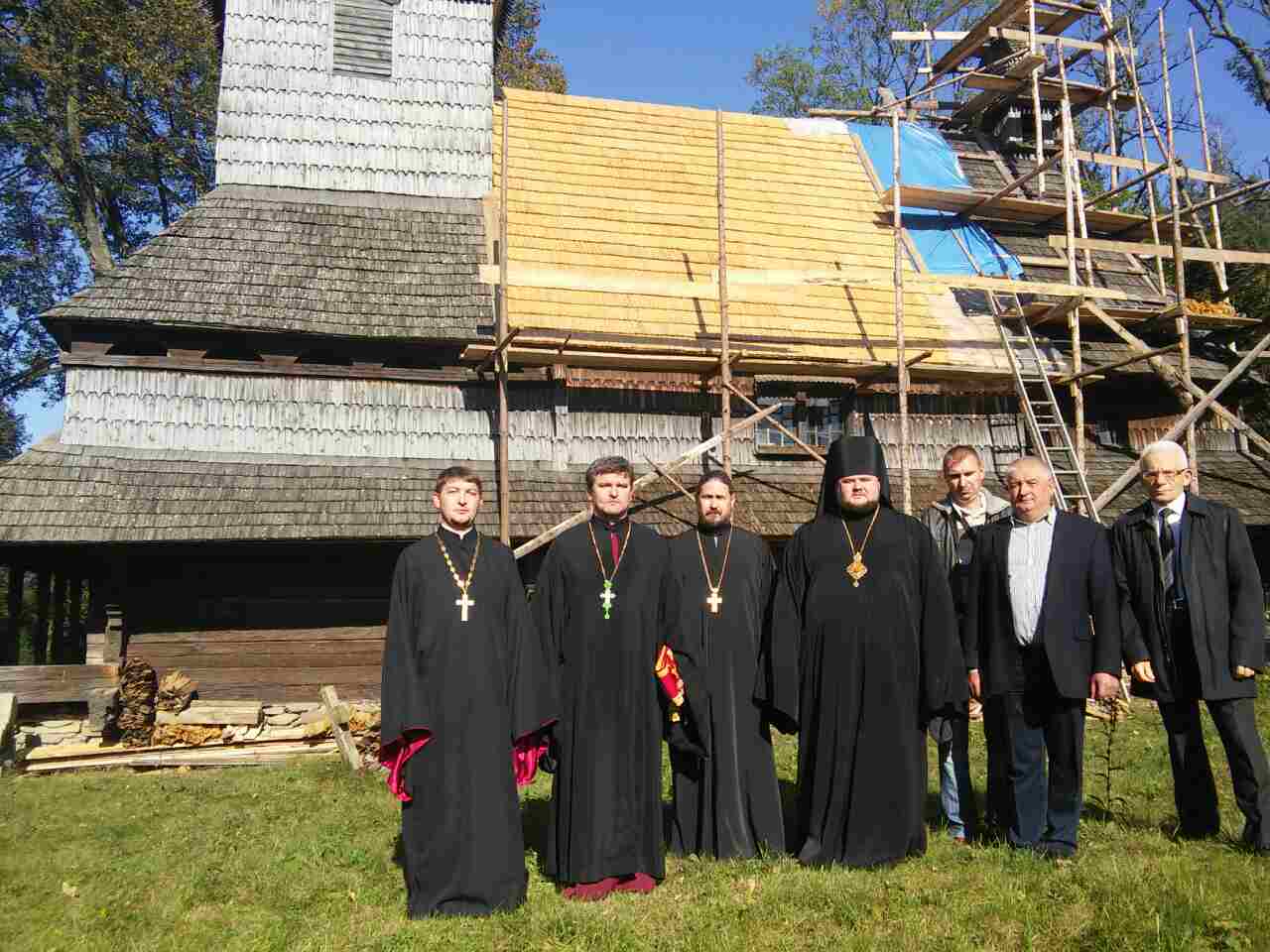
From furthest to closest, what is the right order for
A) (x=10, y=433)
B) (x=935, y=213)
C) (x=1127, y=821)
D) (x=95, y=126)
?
(x=10, y=433) → (x=95, y=126) → (x=935, y=213) → (x=1127, y=821)

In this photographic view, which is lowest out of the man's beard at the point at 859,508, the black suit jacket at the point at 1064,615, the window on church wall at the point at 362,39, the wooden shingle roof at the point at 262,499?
the black suit jacket at the point at 1064,615

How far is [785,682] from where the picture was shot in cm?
556

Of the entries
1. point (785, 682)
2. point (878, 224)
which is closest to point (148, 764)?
point (785, 682)

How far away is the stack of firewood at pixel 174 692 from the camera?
10.5 meters

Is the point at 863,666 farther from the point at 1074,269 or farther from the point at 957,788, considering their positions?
the point at 1074,269

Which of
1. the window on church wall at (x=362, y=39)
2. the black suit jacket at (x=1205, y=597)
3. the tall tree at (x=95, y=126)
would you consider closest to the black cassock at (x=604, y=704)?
the black suit jacket at (x=1205, y=597)

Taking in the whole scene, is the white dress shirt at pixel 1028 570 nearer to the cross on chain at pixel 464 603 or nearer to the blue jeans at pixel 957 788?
the blue jeans at pixel 957 788

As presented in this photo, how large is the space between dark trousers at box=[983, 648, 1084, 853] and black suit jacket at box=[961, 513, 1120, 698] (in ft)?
0.27

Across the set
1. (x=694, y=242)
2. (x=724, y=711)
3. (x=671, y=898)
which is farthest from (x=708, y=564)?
(x=694, y=242)

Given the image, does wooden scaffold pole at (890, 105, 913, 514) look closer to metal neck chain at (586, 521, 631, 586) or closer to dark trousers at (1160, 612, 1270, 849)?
dark trousers at (1160, 612, 1270, 849)

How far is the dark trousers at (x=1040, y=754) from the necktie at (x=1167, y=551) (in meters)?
0.79

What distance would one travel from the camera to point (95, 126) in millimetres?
23516

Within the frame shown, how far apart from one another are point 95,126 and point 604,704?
2399 centimetres

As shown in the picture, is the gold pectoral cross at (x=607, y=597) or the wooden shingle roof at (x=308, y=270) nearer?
the gold pectoral cross at (x=607, y=597)
